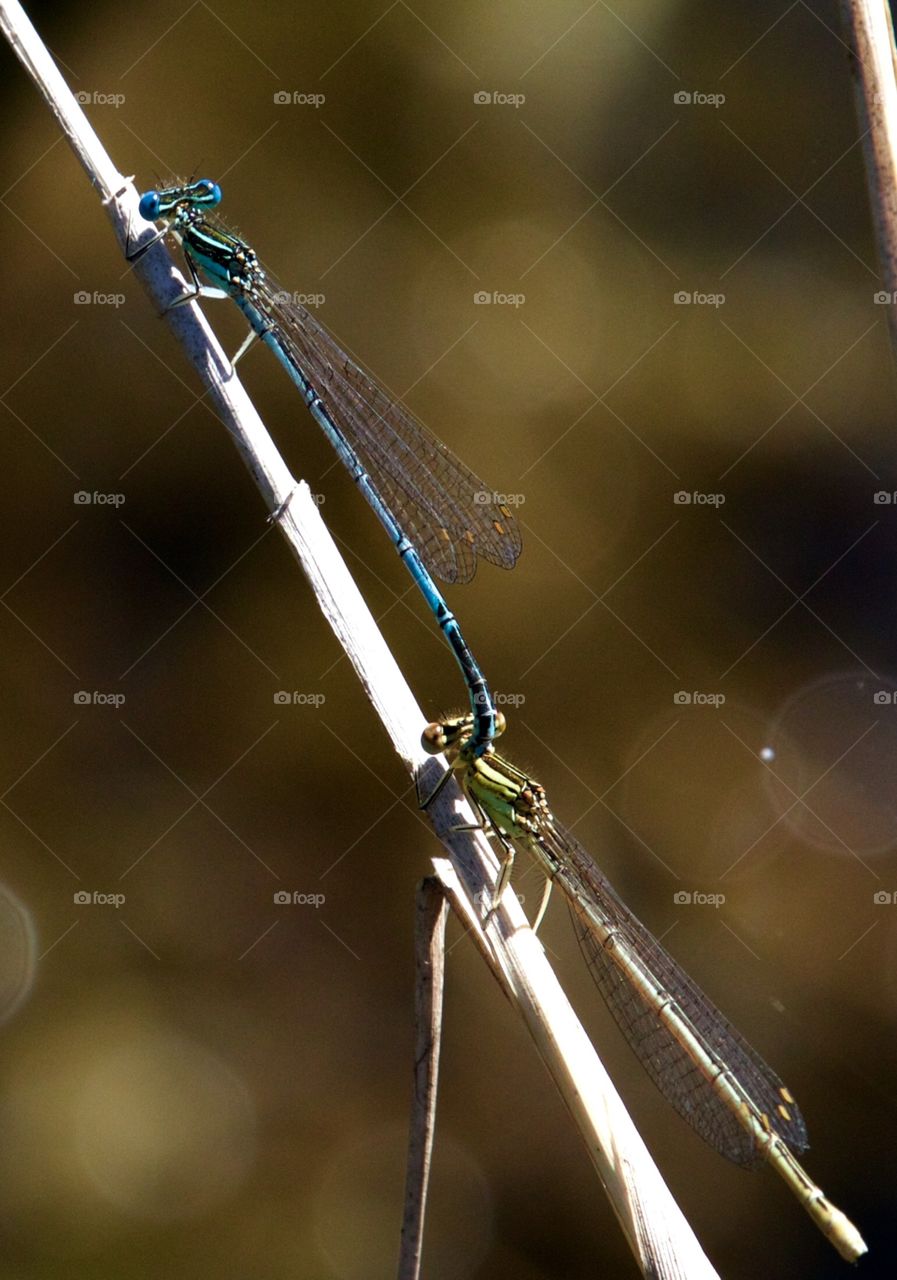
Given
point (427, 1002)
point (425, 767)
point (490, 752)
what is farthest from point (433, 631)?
point (427, 1002)

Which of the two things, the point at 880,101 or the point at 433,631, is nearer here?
the point at 880,101

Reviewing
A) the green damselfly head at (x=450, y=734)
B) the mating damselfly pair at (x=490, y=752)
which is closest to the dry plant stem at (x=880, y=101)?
the mating damselfly pair at (x=490, y=752)

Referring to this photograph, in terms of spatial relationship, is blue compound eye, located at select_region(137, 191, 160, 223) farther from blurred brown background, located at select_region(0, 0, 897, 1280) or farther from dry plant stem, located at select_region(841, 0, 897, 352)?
dry plant stem, located at select_region(841, 0, 897, 352)

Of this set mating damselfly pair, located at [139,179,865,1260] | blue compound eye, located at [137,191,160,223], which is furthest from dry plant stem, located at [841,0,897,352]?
blue compound eye, located at [137,191,160,223]

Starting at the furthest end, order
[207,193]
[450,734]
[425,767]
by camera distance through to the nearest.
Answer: [207,193], [450,734], [425,767]

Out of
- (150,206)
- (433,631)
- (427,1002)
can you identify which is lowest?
(427,1002)

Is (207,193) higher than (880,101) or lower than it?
higher

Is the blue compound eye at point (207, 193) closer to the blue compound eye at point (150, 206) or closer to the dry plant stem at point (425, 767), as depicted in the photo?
the blue compound eye at point (150, 206)

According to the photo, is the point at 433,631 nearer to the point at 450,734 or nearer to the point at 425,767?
the point at 450,734
